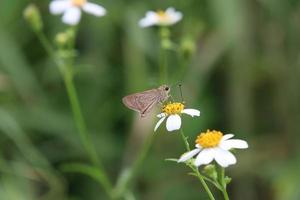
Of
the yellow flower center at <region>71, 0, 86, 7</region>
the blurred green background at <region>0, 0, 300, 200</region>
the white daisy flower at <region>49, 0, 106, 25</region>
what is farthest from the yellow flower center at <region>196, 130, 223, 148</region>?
the blurred green background at <region>0, 0, 300, 200</region>

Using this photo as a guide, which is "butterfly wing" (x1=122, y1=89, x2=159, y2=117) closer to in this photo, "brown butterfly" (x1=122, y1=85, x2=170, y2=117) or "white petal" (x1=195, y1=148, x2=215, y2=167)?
"brown butterfly" (x1=122, y1=85, x2=170, y2=117)

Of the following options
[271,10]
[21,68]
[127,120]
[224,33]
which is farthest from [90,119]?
[271,10]

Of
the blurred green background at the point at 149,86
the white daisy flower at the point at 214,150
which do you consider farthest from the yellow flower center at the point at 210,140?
the blurred green background at the point at 149,86

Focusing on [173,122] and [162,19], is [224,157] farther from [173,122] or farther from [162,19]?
[162,19]

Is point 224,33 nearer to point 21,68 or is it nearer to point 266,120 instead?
point 266,120

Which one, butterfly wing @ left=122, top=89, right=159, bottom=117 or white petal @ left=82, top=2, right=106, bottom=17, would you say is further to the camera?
white petal @ left=82, top=2, right=106, bottom=17
